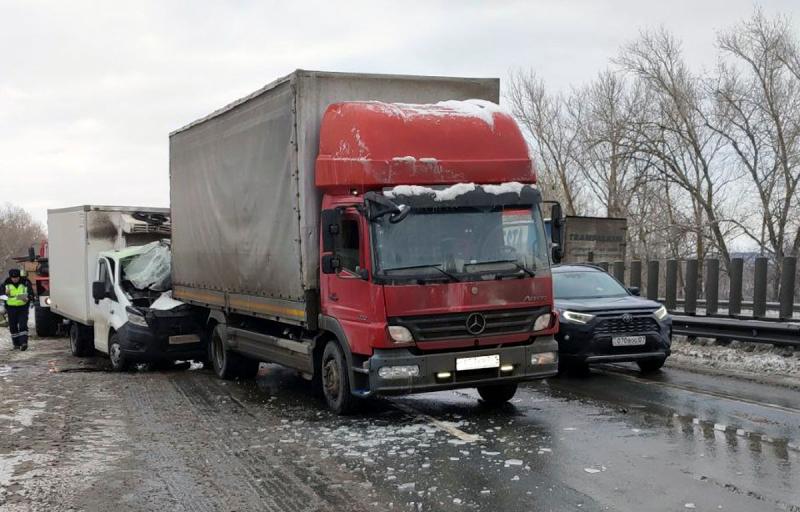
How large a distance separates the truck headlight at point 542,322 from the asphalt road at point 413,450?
93 centimetres

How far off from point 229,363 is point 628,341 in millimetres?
5765

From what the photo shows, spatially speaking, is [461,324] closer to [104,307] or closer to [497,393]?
[497,393]

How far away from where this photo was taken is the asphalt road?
5.46 meters

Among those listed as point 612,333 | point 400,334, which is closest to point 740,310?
point 612,333

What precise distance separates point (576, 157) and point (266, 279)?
126 ft

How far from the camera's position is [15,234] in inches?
4818

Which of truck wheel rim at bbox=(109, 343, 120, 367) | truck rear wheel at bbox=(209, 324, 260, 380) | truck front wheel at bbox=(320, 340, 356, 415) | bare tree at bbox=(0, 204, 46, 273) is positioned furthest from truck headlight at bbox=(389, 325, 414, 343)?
bare tree at bbox=(0, 204, 46, 273)

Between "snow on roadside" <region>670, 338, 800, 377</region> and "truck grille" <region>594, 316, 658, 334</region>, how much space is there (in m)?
1.91

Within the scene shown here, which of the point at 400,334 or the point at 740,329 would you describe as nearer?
the point at 400,334

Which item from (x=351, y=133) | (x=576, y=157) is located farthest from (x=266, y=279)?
(x=576, y=157)

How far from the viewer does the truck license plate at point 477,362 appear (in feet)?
25.9

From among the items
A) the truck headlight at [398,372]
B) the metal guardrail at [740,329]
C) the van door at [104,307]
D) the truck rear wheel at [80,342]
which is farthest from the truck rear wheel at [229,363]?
the metal guardrail at [740,329]

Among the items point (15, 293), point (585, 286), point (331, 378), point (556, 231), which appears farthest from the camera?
point (15, 293)

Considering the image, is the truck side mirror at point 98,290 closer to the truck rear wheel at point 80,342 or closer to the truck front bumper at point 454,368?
the truck rear wheel at point 80,342
